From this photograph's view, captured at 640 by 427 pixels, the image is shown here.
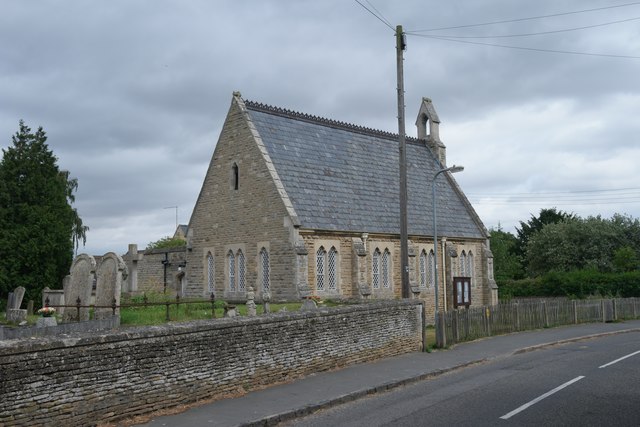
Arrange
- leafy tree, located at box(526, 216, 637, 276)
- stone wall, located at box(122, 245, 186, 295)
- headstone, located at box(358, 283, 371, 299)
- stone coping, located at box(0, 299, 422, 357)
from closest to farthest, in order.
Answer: stone coping, located at box(0, 299, 422, 357)
headstone, located at box(358, 283, 371, 299)
stone wall, located at box(122, 245, 186, 295)
leafy tree, located at box(526, 216, 637, 276)

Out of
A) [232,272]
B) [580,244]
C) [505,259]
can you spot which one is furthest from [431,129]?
[505,259]

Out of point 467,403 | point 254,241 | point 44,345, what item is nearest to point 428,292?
point 254,241

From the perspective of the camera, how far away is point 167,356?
9953 millimetres

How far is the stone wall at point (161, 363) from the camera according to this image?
25.9ft

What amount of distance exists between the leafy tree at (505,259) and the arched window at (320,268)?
129 ft

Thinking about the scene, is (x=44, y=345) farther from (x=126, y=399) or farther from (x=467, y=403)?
(x=467, y=403)

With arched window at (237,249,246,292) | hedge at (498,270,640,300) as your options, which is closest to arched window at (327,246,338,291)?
arched window at (237,249,246,292)

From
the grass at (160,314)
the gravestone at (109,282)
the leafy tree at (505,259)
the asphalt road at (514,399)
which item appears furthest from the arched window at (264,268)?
the leafy tree at (505,259)

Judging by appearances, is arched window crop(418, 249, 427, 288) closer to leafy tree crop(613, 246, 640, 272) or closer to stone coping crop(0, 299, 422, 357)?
stone coping crop(0, 299, 422, 357)

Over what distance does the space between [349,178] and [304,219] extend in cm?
548

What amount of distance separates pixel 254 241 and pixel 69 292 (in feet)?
28.8

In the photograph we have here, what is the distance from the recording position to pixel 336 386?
1229 cm

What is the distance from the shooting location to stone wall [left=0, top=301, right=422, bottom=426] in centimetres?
789

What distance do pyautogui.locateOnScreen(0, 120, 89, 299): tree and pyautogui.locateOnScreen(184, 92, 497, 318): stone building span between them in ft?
22.0
